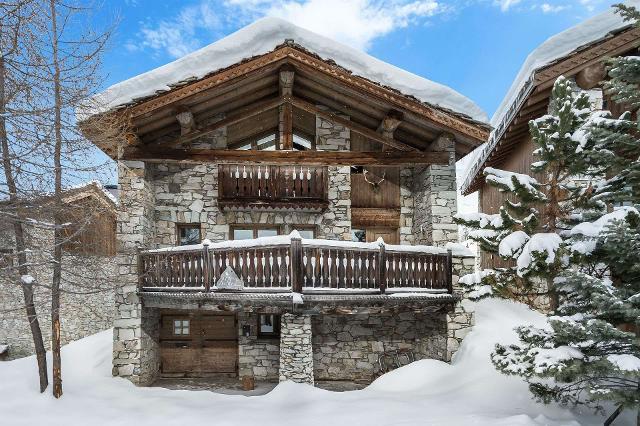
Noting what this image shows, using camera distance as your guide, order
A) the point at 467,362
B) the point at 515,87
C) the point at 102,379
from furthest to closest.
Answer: the point at 515,87
the point at 102,379
the point at 467,362

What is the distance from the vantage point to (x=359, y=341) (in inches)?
476

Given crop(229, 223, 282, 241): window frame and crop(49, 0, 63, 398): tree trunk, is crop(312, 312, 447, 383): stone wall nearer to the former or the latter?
crop(229, 223, 282, 241): window frame

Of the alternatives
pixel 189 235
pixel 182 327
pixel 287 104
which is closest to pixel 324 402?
pixel 182 327

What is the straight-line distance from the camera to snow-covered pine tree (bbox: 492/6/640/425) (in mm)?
5523

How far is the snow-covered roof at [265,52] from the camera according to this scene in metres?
10.6

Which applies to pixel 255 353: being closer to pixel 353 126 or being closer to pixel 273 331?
pixel 273 331

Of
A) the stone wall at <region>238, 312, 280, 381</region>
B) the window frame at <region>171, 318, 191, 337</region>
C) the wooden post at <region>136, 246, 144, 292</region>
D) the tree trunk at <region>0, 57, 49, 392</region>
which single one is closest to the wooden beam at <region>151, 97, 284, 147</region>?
the wooden post at <region>136, 246, 144, 292</region>

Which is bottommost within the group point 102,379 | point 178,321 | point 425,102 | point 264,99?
point 102,379

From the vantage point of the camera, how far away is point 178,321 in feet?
41.4

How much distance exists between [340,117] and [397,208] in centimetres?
324

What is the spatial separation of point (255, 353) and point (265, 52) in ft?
26.7

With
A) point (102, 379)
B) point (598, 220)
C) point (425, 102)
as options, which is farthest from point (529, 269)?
point (102, 379)

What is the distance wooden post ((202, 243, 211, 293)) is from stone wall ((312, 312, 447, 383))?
3404mm

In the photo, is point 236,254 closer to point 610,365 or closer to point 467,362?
point 467,362
